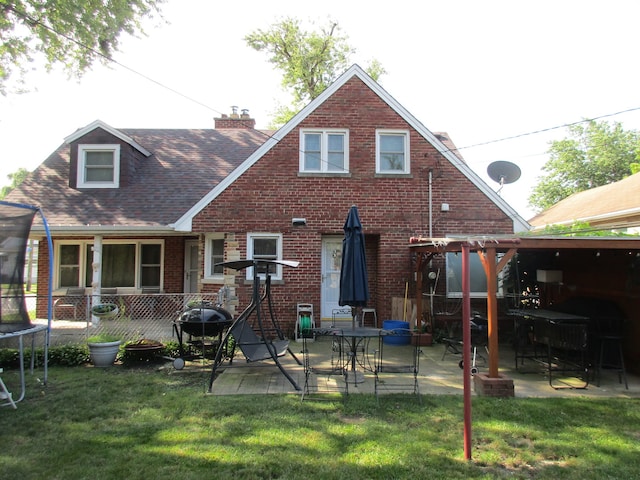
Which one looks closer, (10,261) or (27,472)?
(27,472)

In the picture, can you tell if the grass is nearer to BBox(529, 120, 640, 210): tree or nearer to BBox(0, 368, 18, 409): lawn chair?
BBox(0, 368, 18, 409): lawn chair

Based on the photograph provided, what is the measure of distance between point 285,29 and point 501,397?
2646 centimetres

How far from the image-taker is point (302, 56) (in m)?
26.3

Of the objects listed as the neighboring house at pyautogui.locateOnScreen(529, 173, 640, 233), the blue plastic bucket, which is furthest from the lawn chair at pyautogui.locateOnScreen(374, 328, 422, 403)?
the neighboring house at pyautogui.locateOnScreen(529, 173, 640, 233)

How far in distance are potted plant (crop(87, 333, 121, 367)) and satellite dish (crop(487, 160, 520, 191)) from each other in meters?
10.0

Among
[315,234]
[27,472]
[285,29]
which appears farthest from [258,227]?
[285,29]

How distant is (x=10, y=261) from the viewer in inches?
252

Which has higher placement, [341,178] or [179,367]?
[341,178]

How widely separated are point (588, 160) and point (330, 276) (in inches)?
1478

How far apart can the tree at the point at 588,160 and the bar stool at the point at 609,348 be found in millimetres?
33242

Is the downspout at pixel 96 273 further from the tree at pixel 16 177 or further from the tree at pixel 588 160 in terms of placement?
the tree at pixel 16 177

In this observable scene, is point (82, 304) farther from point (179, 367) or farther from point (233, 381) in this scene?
point (233, 381)

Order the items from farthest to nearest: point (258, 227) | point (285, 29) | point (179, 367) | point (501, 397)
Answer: point (285, 29), point (258, 227), point (179, 367), point (501, 397)

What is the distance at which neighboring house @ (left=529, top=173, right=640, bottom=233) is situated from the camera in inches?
496
